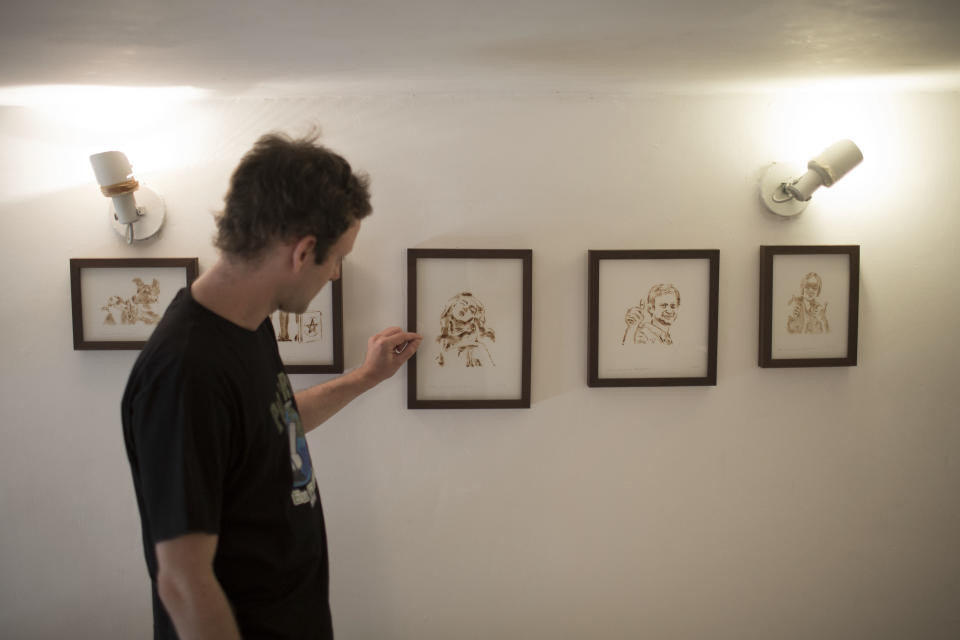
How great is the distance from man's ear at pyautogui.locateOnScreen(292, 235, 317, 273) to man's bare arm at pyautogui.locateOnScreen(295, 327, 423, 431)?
1.55ft

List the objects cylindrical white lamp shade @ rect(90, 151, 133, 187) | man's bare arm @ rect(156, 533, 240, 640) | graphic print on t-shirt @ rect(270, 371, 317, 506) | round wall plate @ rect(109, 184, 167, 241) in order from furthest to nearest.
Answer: round wall plate @ rect(109, 184, 167, 241)
cylindrical white lamp shade @ rect(90, 151, 133, 187)
graphic print on t-shirt @ rect(270, 371, 317, 506)
man's bare arm @ rect(156, 533, 240, 640)

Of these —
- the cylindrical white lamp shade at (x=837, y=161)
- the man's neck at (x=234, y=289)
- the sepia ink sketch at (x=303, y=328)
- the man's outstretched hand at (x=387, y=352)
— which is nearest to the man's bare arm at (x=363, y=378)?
the man's outstretched hand at (x=387, y=352)

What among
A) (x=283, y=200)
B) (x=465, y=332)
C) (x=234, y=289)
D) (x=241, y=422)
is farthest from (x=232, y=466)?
(x=465, y=332)

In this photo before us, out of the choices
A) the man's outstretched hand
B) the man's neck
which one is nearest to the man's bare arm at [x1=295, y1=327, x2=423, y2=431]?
the man's outstretched hand

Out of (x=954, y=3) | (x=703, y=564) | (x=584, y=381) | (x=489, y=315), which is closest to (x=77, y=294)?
(x=489, y=315)

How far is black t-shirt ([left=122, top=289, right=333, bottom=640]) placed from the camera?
2.78ft

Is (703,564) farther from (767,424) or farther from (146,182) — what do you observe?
(146,182)

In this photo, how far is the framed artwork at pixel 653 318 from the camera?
4.99 feet

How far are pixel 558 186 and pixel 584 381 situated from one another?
543mm

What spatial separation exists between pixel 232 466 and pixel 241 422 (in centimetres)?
8

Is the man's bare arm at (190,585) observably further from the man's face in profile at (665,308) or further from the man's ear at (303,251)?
the man's face in profile at (665,308)

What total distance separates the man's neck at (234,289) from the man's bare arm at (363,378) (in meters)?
0.42

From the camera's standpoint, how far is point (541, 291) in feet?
5.05

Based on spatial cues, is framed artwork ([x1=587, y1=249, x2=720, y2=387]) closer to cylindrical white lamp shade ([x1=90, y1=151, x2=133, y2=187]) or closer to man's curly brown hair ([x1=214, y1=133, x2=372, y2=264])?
man's curly brown hair ([x1=214, y1=133, x2=372, y2=264])
